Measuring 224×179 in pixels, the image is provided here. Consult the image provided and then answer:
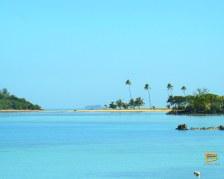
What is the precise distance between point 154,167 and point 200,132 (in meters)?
49.5

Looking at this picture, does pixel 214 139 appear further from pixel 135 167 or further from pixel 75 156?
pixel 135 167

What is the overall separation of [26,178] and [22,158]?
1313 cm

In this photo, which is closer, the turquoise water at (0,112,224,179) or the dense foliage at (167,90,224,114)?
the turquoise water at (0,112,224,179)

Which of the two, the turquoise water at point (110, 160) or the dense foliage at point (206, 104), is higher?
the dense foliage at point (206, 104)

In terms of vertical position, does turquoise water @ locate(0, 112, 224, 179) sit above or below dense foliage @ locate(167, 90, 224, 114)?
below

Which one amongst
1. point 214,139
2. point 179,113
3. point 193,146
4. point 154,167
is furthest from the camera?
point 179,113

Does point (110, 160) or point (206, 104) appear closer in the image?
point (110, 160)

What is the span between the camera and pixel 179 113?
193 metres

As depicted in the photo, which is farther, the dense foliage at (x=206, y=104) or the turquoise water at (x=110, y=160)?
the dense foliage at (x=206, y=104)

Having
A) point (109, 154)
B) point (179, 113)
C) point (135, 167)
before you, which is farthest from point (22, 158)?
point (179, 113)

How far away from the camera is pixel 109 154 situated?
6150 cm

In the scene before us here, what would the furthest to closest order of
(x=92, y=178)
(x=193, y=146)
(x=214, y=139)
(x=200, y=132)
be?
(x=200, y=132) < (x=214, y=139) < (x=193, y=146) < (x=92, y=178)

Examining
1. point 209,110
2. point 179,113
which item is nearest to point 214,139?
point 209,110

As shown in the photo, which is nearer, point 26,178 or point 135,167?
point 26,178
